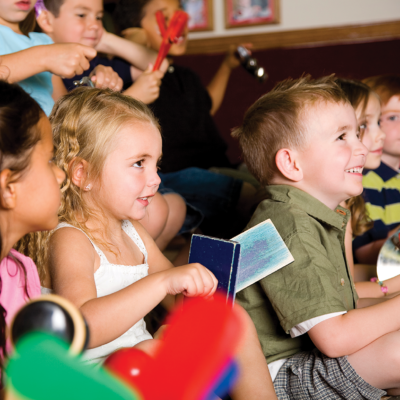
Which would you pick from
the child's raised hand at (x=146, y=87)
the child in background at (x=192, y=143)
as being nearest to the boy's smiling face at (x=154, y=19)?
the child in background at (x=192, y=143)

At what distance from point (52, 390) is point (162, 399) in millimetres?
166

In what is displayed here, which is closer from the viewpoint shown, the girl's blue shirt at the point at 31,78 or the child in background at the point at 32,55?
the child in background at the point at 32,55

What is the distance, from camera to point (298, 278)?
2.72 ft

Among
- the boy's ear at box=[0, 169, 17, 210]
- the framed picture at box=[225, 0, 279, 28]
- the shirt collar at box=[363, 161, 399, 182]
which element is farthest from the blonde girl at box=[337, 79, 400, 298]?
the framed picture at box=[225, 0, 279, 28]

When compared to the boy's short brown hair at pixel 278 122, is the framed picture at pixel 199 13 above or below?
above

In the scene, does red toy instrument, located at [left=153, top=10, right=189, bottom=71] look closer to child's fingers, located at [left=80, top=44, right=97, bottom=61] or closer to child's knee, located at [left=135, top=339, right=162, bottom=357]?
child's fingers, located at [left=80, top=44, right=97, bottom=61]

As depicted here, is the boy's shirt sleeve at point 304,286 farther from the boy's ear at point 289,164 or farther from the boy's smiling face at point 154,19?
the boy's smiling face at point 154,19

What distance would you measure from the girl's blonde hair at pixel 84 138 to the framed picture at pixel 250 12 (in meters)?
1.81

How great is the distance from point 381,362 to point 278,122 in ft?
1.63

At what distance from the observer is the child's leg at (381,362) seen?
0.79m

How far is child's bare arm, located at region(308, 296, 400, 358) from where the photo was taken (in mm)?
796

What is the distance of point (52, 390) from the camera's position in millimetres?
442

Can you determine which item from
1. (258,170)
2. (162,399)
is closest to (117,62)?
(258,170)

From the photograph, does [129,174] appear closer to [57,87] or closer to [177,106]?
[57,87]
